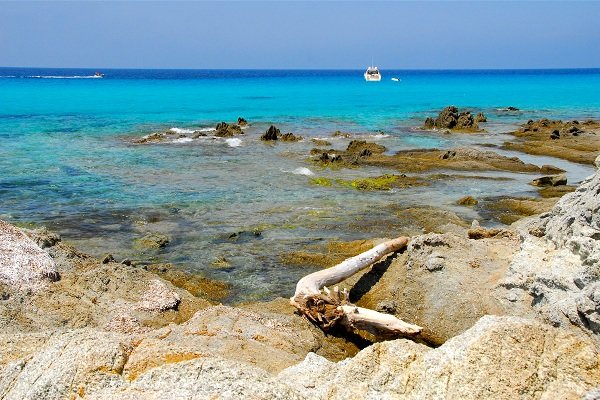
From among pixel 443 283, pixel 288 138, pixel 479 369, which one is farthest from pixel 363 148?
pixel 479 369

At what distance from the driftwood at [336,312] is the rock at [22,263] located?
519cm

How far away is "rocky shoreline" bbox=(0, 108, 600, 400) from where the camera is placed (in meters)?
5.79

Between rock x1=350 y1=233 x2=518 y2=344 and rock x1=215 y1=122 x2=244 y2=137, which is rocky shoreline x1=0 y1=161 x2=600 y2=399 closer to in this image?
rock x1=350 y1=233 x2=518 y2=344

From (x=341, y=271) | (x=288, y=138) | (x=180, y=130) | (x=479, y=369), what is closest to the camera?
(x=479, y=369)

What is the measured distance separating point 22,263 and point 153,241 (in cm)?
633

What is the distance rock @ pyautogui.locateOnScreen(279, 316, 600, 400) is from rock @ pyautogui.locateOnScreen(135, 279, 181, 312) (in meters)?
6.47

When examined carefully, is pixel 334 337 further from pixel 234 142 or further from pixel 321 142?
pixel 234 142

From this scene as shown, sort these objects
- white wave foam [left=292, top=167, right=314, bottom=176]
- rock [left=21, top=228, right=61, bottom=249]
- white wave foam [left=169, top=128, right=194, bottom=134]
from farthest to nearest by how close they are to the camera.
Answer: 1. white wave foam [left=169, top=128, right=194, bottom=134]
2. white wave foam [left=292, top=167, right=314, bottom=176]
3. rock [left=21, top=228, right=61, bottom=249]

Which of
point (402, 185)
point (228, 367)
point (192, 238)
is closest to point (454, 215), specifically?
point (402, 185)

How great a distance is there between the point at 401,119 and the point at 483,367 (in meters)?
57.8

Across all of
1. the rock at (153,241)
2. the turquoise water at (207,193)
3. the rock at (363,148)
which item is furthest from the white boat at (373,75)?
the rock at (153,241)

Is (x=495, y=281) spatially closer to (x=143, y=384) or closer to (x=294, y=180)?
(x=143, y=384)

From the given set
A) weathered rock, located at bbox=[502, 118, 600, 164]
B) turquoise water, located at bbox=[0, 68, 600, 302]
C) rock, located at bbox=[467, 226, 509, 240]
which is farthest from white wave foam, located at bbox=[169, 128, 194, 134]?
rock, located at bbox=[467, 226, 509, 240]

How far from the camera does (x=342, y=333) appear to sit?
38.2 ft
